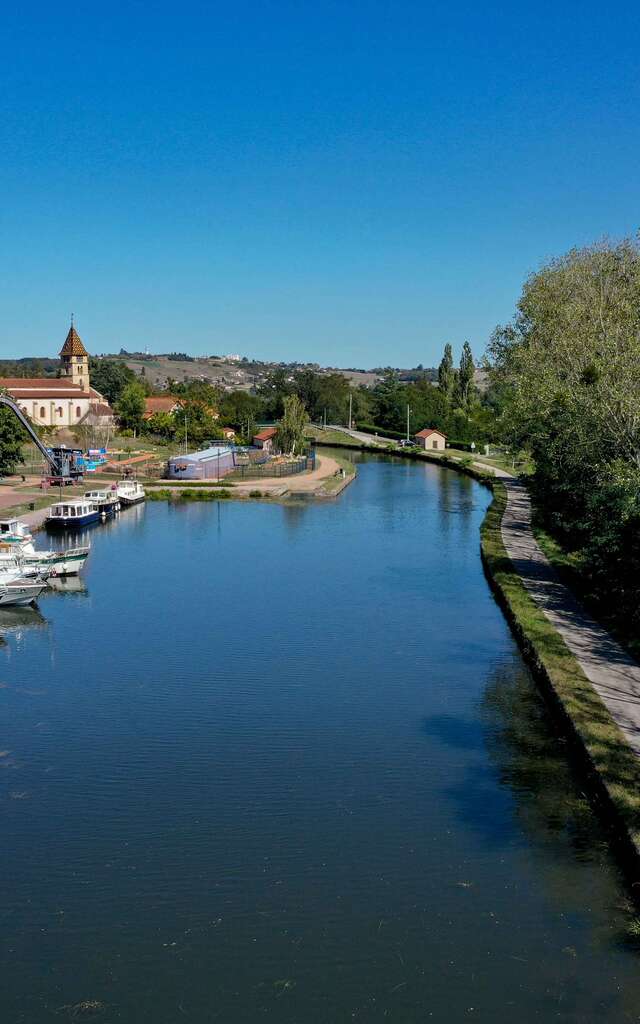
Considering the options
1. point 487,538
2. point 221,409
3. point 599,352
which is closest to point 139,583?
point 487,538

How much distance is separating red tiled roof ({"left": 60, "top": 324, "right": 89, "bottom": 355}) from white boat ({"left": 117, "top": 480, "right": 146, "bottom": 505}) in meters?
40.3

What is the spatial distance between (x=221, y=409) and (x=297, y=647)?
238ft

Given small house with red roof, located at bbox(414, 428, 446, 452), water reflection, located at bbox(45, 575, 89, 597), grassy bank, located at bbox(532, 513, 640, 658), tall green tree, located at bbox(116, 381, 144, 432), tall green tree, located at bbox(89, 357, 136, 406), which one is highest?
tall green tree, located at bbox(89, 357, 136, 406)

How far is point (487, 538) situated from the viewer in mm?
35500

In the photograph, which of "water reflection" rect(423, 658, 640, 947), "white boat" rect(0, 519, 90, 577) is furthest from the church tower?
"water reflection" rect(423, 658, 640, 947)

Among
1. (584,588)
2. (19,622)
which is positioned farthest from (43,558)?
(584,588)

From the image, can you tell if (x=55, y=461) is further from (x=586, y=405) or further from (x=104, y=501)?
(x=586, y=405)

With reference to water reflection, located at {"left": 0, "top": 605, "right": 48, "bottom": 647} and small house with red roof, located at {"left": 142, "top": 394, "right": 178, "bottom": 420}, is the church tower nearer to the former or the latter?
small house with red roof, located at {"left": 142, "top": 394, "right": 178, "bottom": 420}

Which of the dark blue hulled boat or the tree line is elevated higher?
the tree line

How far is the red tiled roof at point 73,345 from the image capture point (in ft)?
282

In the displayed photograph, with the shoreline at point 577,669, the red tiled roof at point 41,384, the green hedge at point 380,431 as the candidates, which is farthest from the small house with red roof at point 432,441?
the shoreline at point 577,669

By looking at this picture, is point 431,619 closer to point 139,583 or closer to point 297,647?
point 297,647

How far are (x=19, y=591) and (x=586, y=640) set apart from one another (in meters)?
14.4

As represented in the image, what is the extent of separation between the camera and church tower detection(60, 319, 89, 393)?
282 feet
